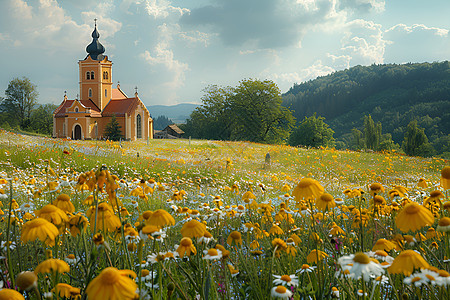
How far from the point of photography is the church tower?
42594mm

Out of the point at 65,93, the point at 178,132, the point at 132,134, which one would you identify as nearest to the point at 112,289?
the point at 132,134

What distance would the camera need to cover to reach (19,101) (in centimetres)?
5562

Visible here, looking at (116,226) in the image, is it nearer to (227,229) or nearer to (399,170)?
(227,229)

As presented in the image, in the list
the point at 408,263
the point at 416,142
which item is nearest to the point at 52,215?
the point at 408,263

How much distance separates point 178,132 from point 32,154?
207ft

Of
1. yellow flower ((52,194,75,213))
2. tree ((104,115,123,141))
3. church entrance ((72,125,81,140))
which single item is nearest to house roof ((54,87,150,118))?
tree ((104,115,123,141))

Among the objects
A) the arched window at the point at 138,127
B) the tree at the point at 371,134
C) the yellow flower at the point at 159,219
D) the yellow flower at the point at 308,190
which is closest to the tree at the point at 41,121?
the arched window at the point at 138,127

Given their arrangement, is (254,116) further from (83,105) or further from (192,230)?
(192,230)

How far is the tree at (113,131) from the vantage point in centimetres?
3883

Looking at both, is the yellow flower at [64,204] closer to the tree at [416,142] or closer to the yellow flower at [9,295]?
the yellow flower at [9,295]

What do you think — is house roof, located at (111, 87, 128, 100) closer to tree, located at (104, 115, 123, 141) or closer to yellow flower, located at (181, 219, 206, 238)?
tree, located at (104, 115, 123, 141)

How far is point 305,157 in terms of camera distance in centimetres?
1745

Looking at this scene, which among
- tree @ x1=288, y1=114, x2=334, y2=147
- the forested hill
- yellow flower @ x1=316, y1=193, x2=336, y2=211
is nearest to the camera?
yellow flower @ x1=316, y1=193, x2=336, y2=211

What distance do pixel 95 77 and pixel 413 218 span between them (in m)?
46.3
